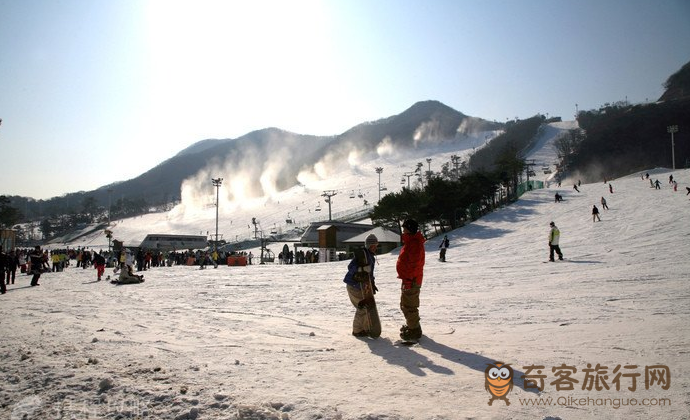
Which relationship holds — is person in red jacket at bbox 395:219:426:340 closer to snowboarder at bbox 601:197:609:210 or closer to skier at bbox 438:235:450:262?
skier at bbox 438:235:450:262

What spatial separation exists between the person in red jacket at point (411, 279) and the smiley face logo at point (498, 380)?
4.64 feet

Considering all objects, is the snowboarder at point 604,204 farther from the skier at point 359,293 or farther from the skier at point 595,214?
the skier at point 359,293

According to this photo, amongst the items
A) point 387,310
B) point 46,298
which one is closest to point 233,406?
point 387,310

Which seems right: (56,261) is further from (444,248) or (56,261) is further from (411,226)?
(411,226)

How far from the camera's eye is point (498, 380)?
13.2ft

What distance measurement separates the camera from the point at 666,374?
3.97 m

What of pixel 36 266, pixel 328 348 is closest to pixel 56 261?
pixel 36 266

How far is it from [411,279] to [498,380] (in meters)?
2.01

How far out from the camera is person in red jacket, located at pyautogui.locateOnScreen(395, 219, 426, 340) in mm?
5816

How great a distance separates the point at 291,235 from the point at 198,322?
63.9m

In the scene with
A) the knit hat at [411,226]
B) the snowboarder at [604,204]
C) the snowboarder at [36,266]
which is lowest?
the snowboarder at [36,266]

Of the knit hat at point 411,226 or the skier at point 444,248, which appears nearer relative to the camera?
the knit hat at point 411,226

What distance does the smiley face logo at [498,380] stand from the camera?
370 cm

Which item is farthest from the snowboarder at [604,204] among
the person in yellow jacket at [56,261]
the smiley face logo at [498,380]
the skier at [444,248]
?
the person in yellow jacket at [56,261]
